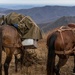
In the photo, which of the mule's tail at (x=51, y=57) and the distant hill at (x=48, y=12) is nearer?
the mule's tail at (x=51, y=57)

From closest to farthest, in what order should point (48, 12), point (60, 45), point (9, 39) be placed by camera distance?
point (60, 45) → point (9, 39) → point (48, 12)

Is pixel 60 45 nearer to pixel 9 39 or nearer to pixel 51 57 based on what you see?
pixel 51 57

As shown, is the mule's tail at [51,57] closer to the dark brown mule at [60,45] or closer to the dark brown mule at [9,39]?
the dark brown mule at [60,45]

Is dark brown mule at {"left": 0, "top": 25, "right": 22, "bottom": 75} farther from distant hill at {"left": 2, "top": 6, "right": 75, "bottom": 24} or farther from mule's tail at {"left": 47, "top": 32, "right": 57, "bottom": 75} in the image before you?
distant hill at {"left": 2, "top": 6, "right": 75, "bottom": 24}

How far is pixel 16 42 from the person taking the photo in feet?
28.0

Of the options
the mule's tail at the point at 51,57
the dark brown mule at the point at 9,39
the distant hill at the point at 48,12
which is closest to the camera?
the mule's tail at the point at 51,57

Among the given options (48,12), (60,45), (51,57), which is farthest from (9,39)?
(48,12)

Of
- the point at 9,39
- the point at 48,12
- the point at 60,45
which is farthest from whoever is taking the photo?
the point at 48,12

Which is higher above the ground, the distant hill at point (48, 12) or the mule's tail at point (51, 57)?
the distant hill at point (48, 12)

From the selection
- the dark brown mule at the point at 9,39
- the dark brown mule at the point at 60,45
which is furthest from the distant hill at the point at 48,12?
the dark brown mule at the point at 60,45

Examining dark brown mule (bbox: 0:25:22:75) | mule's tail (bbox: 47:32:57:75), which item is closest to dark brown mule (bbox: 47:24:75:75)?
mule's tail (bbox: 47:32:57:75)

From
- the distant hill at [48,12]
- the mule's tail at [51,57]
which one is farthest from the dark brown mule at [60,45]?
the distant hill at [48,12]

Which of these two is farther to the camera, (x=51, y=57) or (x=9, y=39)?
(x=9, y=39)

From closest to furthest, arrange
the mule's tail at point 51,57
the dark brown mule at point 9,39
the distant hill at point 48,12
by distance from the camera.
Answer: the mule's tail at point 51,57
the dark brown mule at point 9,39
the distant hill at point 48,12
